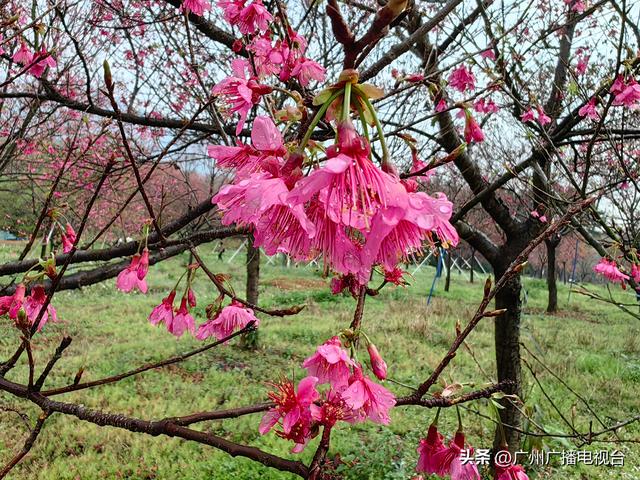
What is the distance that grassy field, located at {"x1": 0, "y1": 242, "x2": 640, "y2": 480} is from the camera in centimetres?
404

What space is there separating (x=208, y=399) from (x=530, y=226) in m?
3.85

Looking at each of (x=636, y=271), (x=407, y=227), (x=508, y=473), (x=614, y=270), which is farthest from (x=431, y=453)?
(x=614, y=270)

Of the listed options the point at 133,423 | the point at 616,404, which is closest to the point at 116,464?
the point at 133,423

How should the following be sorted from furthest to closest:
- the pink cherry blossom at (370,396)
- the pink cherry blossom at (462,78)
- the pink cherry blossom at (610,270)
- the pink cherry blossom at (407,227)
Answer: the pink cherry blossom at (610,270) < the pink cherry blossom at (462,78) < the pink cherry blossom at (370,396) < the pink cherry blossom at (407,227)

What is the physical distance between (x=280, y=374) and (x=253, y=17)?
1.17 meters

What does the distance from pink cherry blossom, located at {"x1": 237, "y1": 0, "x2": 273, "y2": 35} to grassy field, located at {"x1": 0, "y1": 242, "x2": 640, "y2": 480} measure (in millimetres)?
969

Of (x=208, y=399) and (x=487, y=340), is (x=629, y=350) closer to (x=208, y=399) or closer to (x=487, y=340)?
(x=487, y=340)

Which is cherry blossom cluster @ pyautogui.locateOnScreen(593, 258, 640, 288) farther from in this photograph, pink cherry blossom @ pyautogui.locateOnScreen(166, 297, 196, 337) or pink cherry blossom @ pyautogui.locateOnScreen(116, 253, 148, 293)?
pink cherry blossom @ pyautogui.locateOnScreen(116, 253, 148, 293)

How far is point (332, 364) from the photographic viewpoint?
2.93 feet

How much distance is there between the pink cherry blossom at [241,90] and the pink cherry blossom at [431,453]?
38.1 inches

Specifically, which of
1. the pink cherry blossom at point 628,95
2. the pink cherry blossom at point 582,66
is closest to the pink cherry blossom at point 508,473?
the pink cherry blossom at point 628,95

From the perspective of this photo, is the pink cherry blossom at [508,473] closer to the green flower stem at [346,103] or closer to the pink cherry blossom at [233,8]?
the green flower stem at [346,103]

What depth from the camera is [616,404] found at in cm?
573

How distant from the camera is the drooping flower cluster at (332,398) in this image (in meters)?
0.84
